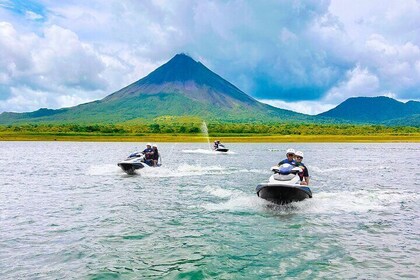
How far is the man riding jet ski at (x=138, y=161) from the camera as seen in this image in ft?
107

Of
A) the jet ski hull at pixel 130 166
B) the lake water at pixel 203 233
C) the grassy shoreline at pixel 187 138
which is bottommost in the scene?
the lake water at pixel 203 233

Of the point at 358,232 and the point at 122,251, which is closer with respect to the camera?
the point at 122,251

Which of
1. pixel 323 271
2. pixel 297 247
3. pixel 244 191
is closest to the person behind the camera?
pixel 323 271

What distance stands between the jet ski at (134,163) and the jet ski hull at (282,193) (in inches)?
621

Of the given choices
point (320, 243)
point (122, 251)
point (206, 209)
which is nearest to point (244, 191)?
point (206, 209)

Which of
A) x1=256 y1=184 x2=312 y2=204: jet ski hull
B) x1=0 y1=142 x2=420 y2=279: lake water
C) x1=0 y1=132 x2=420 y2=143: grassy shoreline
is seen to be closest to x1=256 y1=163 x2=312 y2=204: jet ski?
x1=256 y1=184 x2=312 y2=204: jet ski hull

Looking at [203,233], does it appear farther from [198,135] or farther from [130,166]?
[198,135]

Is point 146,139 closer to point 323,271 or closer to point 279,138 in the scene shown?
point 279,138

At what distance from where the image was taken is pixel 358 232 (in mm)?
14742

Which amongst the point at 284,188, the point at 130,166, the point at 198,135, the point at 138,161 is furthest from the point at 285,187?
the point at 198,135

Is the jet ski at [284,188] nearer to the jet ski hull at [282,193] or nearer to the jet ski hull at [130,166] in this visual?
the jet ski hull at [282,193]

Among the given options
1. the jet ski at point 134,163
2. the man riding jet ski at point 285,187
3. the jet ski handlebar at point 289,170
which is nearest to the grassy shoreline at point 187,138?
the jet ski at point 134,163

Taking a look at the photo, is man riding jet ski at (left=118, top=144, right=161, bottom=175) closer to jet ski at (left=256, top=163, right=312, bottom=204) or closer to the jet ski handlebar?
jet ski at (left=256, top=163, right=312, bottom=204)

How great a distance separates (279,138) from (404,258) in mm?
94969
